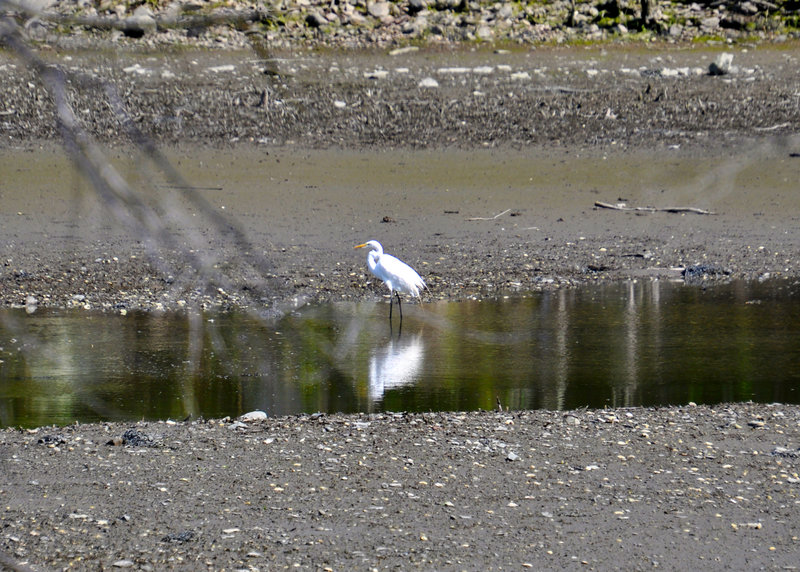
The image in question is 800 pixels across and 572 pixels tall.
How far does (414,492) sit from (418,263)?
5.38 metres

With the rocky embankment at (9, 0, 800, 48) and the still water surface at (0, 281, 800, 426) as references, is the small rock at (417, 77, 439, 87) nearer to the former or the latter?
the rocky embankment at (9, 0, 800, 48)

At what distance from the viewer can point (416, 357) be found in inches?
310

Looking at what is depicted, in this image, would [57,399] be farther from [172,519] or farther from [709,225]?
[709,225]

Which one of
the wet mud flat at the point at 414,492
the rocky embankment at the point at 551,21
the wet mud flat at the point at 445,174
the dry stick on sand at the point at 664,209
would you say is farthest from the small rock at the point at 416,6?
the wet mud flat at the point at 414,492

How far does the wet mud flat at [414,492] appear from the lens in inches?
178

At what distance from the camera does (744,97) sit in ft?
45.9

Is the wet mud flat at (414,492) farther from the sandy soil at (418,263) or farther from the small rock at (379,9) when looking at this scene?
the small rock at (379,9)

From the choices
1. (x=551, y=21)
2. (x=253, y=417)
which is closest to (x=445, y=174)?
(x=551, y=21)

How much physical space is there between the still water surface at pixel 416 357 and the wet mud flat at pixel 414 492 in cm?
66

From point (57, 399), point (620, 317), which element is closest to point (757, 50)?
point (620, 317)

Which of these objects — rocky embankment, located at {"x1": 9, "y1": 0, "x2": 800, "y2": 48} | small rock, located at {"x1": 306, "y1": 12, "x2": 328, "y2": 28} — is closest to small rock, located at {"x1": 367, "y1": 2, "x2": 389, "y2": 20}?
rocky embankment, located at {"x1": 9, "y1": 0, "x2": 800, "y2": 48}

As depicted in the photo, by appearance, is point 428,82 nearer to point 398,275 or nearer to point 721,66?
point 721,66

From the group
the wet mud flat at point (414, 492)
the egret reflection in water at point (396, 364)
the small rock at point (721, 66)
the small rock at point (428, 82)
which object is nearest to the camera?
the wet mud flat at point (414, 492)

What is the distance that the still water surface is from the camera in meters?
6.91
